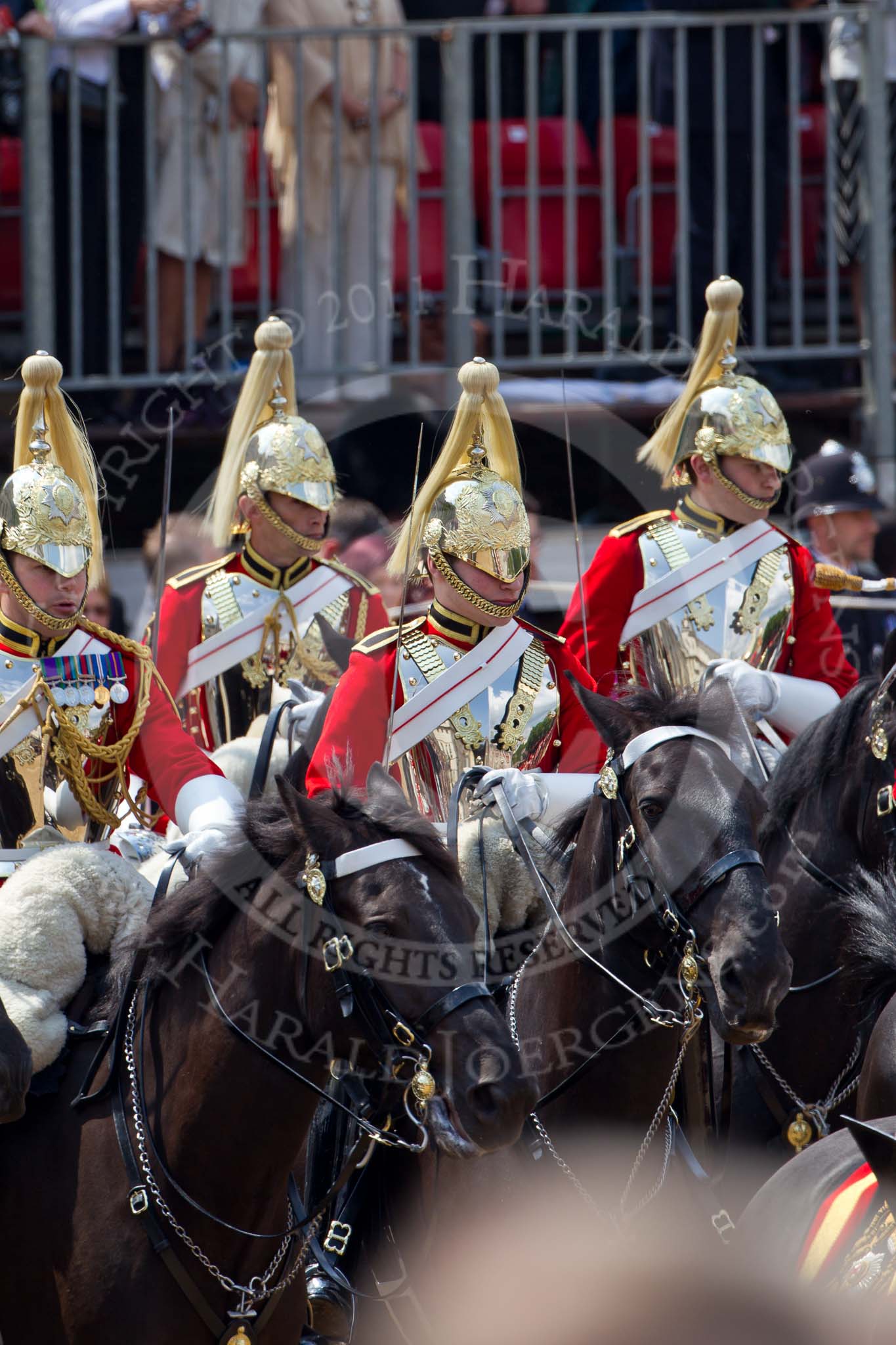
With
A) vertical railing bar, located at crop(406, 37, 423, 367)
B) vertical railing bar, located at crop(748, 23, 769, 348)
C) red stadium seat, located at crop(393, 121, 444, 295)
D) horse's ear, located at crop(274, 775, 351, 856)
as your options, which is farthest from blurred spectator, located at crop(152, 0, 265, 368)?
horse's ear, located at crop(274, 775, 351, 856)

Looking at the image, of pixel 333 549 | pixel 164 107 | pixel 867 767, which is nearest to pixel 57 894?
pixel 867 767

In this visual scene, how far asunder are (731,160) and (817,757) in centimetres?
479

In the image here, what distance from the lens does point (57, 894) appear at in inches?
171

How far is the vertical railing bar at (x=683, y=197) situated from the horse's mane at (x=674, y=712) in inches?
194

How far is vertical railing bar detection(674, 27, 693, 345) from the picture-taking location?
9.15 meters

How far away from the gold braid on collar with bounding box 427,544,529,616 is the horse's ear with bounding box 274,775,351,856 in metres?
1.20

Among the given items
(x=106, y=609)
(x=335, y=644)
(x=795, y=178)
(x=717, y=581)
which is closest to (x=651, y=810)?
(x=717, y=581)

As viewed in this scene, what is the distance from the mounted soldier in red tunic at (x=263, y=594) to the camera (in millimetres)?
6602

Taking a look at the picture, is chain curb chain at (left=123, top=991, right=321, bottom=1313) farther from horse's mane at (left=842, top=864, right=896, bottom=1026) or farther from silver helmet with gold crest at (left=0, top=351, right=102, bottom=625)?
horse's mane at (left=842, top=864, right=896, bottom=1026)

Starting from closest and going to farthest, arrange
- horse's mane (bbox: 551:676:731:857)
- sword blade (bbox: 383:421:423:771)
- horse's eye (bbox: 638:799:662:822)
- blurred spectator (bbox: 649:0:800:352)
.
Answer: horse's eye (bbox: 638:799:662:822) → horse's mane (bbox: 551:676:731:857) → sword blade (bbox: 383:421:423:771) → blurred spectator (bbox: 649:0:800:352)

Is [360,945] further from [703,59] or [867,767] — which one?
[703,59]

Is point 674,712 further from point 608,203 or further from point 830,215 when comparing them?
point 830,215

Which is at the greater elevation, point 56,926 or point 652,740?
point 652,740

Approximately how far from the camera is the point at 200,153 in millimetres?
9086
